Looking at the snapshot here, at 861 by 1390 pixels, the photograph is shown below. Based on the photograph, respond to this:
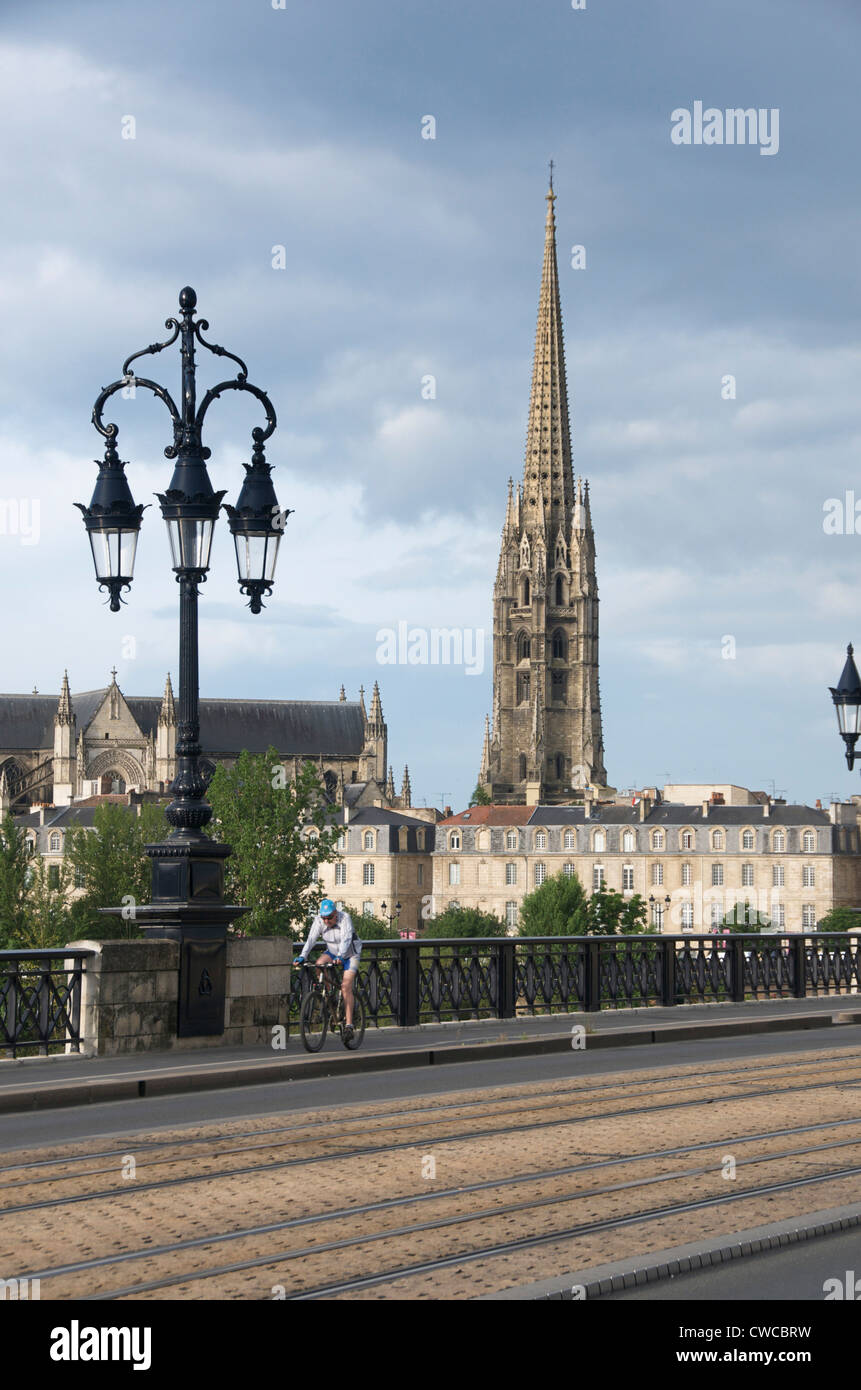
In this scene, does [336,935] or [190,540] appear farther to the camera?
[336,935]

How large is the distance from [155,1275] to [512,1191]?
2674 mm

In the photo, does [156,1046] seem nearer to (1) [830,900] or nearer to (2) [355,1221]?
(2) [355,1221]

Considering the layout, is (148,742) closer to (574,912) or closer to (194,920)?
(574,912)

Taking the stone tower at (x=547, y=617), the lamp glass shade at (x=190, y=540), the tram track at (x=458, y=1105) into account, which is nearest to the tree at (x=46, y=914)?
the lamp glass shade at (x=190, y=540)

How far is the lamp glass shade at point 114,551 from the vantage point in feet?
54.4

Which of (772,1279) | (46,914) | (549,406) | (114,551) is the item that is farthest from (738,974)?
(549,406)

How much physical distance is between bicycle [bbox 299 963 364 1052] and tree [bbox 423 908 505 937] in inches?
3539

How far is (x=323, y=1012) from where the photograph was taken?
55.9ft

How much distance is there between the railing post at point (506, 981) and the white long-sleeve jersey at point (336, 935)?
3.71 meters

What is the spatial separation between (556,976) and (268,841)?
204 ft

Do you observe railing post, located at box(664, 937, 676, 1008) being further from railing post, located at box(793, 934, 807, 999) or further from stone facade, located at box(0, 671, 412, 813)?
stone facade, located at box(0, 671, 412, 813)

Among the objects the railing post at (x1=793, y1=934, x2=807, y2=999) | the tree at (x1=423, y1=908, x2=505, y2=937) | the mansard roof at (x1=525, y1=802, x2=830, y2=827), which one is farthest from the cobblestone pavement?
the mansard roof at (x1=525, y1=802, x2=830, y2=827)
